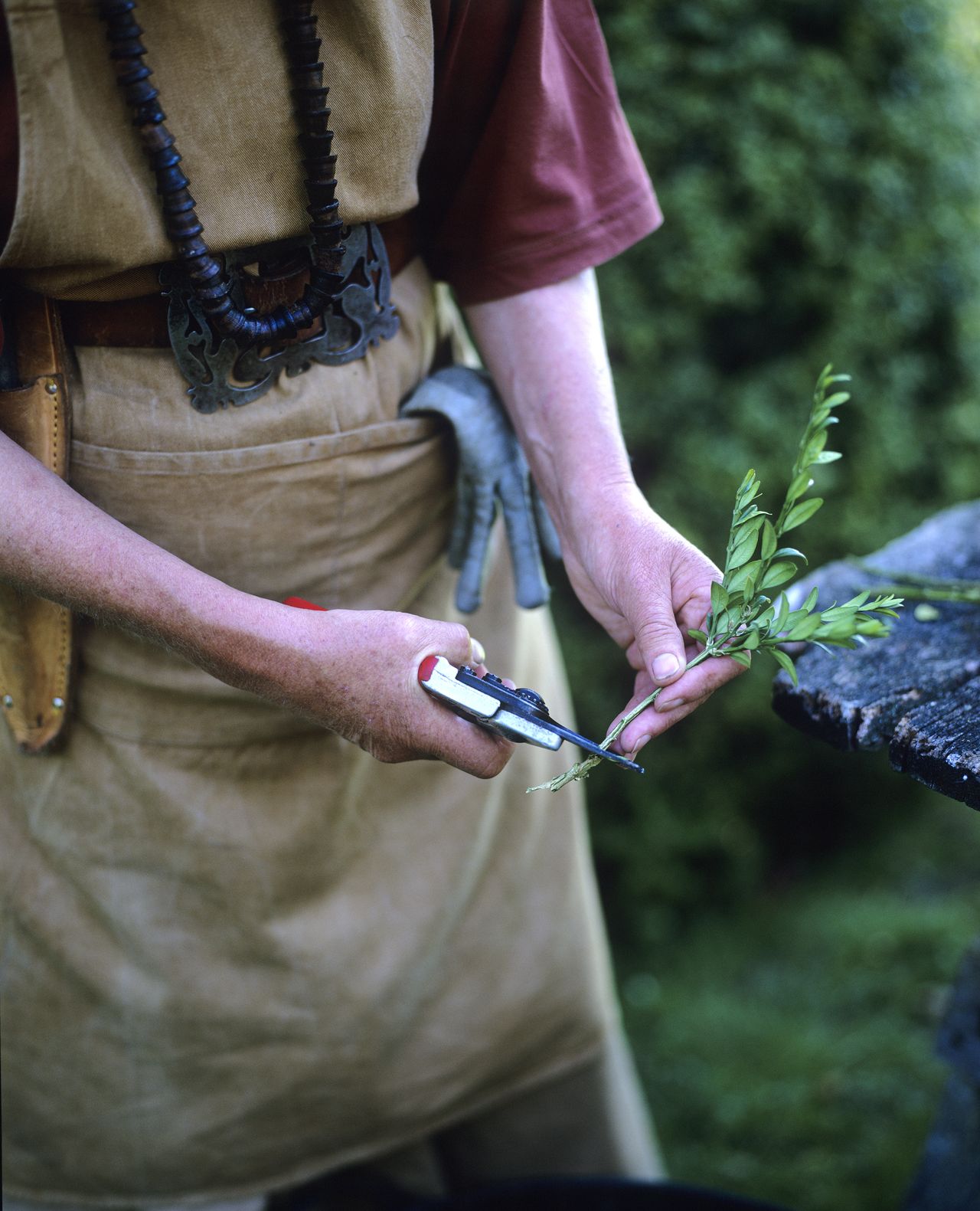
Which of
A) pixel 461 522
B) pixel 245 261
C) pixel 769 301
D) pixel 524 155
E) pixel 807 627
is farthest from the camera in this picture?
pixel 769 301

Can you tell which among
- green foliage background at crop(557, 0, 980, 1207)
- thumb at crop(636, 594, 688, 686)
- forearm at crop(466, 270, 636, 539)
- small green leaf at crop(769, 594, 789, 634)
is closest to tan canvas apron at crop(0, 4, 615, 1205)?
forearm at crop(466, 270, 636, 539)

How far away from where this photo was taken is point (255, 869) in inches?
49.2

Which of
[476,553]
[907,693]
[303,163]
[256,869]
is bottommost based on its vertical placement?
[256,869]

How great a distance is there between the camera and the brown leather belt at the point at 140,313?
3.37 ft

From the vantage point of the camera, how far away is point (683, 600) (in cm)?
100

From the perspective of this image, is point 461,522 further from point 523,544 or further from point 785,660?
point 785,660

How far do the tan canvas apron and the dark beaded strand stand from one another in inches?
3.4

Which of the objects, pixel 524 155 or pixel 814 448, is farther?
pixel 524 155

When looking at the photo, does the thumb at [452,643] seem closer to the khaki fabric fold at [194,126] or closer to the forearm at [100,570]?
the forearm at [100,570]

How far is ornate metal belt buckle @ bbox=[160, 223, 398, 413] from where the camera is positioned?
102 centimetres

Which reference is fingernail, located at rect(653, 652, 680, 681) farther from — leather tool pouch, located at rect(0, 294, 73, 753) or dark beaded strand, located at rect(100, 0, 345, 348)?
leather tool pouch, located at rect(0, 294, 73, 753)

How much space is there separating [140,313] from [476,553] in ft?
1.51

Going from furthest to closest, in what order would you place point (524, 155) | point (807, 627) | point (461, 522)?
point (461, 522) → point (524, 155) → point (807, 627)

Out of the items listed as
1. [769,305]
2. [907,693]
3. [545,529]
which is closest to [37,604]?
[545,529]
